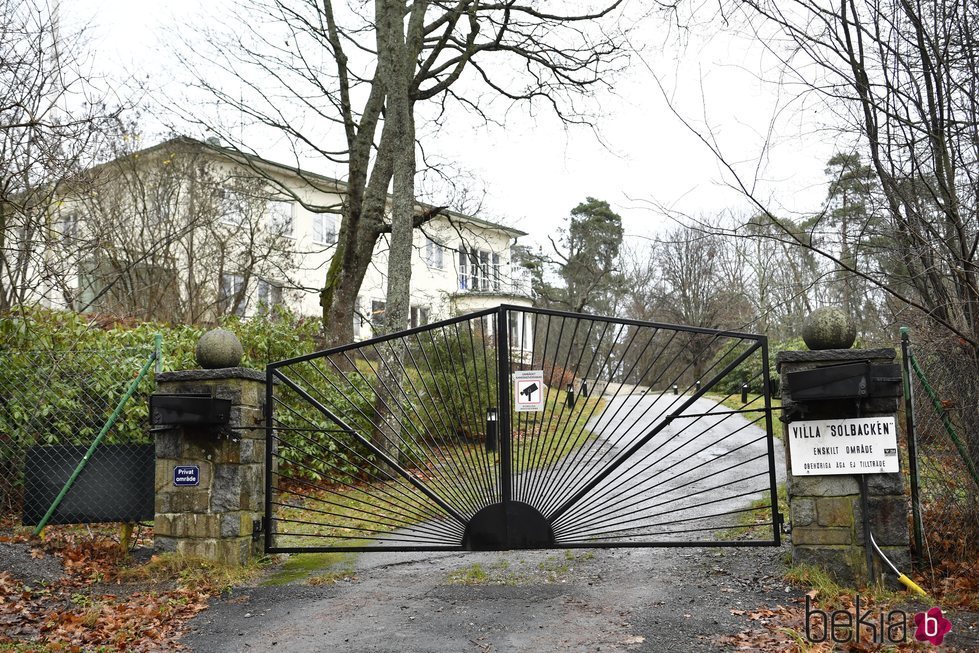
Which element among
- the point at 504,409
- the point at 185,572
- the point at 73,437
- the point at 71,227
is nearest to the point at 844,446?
the point at 504,409

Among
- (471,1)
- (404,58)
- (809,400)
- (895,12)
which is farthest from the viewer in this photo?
(471,1)

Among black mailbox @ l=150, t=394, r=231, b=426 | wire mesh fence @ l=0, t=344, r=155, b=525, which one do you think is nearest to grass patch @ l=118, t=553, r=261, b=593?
wire mesh fence @ l=0, t=344, r=155, b=525

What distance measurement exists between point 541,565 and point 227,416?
2885 millimetres

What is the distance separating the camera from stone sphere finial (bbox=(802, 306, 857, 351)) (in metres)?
5.50

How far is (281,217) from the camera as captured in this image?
2214 centimetres

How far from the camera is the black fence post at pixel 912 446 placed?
5520 millimetres

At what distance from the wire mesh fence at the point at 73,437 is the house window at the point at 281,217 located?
361 inches

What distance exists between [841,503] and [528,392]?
7.60 feet

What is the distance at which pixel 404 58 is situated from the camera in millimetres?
10727

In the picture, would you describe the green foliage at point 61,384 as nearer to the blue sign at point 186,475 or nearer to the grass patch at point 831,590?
the blue sign at point 186,475

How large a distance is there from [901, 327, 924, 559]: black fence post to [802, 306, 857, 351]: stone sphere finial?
48cm

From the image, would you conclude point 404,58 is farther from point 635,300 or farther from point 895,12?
point 635,300

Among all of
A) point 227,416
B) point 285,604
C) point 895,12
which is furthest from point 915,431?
point 227,416

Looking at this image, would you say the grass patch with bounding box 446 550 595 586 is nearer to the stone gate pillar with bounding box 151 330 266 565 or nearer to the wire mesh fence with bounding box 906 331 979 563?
the stone gate pillar with bounding box 151 330 266 565
